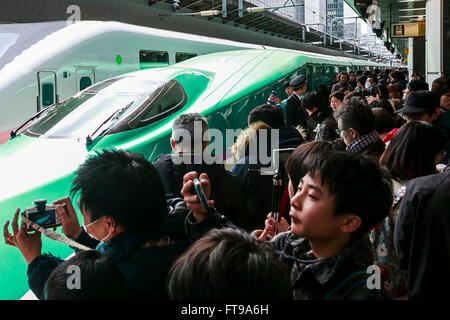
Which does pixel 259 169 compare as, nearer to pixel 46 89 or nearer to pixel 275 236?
pixel 275 236

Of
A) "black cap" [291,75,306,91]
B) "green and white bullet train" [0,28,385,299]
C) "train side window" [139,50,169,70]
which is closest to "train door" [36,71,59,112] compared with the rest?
"train side window" [139,50,169,70]

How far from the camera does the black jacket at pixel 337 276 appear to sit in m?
1.34

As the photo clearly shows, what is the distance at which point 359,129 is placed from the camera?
311 centimetres

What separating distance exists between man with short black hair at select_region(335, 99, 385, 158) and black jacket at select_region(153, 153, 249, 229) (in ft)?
2.71

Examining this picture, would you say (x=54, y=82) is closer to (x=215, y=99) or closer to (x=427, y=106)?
(x=215, y=99)

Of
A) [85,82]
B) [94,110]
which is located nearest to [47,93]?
[85,82]

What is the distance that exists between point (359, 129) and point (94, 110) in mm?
2543

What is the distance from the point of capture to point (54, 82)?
8047 millimetres

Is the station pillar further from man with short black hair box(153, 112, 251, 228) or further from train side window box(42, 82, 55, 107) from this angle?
man with short black hair box(153, 112, 251, 228)

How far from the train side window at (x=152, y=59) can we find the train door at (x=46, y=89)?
7.29 feet

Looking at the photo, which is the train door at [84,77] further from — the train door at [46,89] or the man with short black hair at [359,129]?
the man with short black hair at [359,129]

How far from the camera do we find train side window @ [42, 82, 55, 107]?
803 centimetres

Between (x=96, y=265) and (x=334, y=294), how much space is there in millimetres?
657

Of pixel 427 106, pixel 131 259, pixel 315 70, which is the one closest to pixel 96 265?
pixel 131 259
